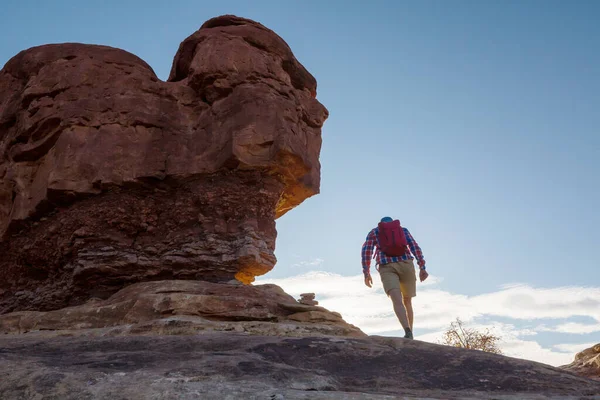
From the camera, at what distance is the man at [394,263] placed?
900cm

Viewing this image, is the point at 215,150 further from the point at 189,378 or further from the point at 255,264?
the point at 189,378

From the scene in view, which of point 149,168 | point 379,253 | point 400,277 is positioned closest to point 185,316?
point 379,253

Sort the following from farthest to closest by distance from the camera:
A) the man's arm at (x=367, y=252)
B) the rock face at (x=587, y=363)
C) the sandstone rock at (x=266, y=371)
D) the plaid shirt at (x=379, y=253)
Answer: the rock face at (x=587, y=363), the man's arm at (x=367, y=252), the plaid shirt at (x=379, y=253), the sandstone rock at (x=266, y=371)

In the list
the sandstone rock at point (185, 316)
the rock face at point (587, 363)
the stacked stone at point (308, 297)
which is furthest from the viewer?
the rock face at point (587, 363)

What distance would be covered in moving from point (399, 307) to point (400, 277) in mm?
636

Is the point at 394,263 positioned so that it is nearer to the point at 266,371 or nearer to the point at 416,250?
the point at 416,250

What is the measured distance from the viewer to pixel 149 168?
38.2 feet

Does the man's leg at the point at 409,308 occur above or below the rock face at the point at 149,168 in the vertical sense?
below

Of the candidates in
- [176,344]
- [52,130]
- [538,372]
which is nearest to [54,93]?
[52,130]

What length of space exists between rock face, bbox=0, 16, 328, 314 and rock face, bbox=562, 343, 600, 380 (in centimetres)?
875

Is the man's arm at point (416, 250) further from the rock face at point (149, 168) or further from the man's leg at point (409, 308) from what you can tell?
the rock face at point (149, 168)

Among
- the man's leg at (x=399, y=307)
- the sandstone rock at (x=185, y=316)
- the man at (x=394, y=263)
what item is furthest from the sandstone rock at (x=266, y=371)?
the man at (x=394, y=263)

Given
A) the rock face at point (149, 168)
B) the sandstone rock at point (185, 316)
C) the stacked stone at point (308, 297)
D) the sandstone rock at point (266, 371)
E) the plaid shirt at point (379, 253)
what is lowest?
the sandstone rock at point (266, 371)

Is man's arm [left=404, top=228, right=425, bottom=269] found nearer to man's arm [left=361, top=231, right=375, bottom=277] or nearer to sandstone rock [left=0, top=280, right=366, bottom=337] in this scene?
man's arm [left=361, top=231, right=375, bottom=277]
